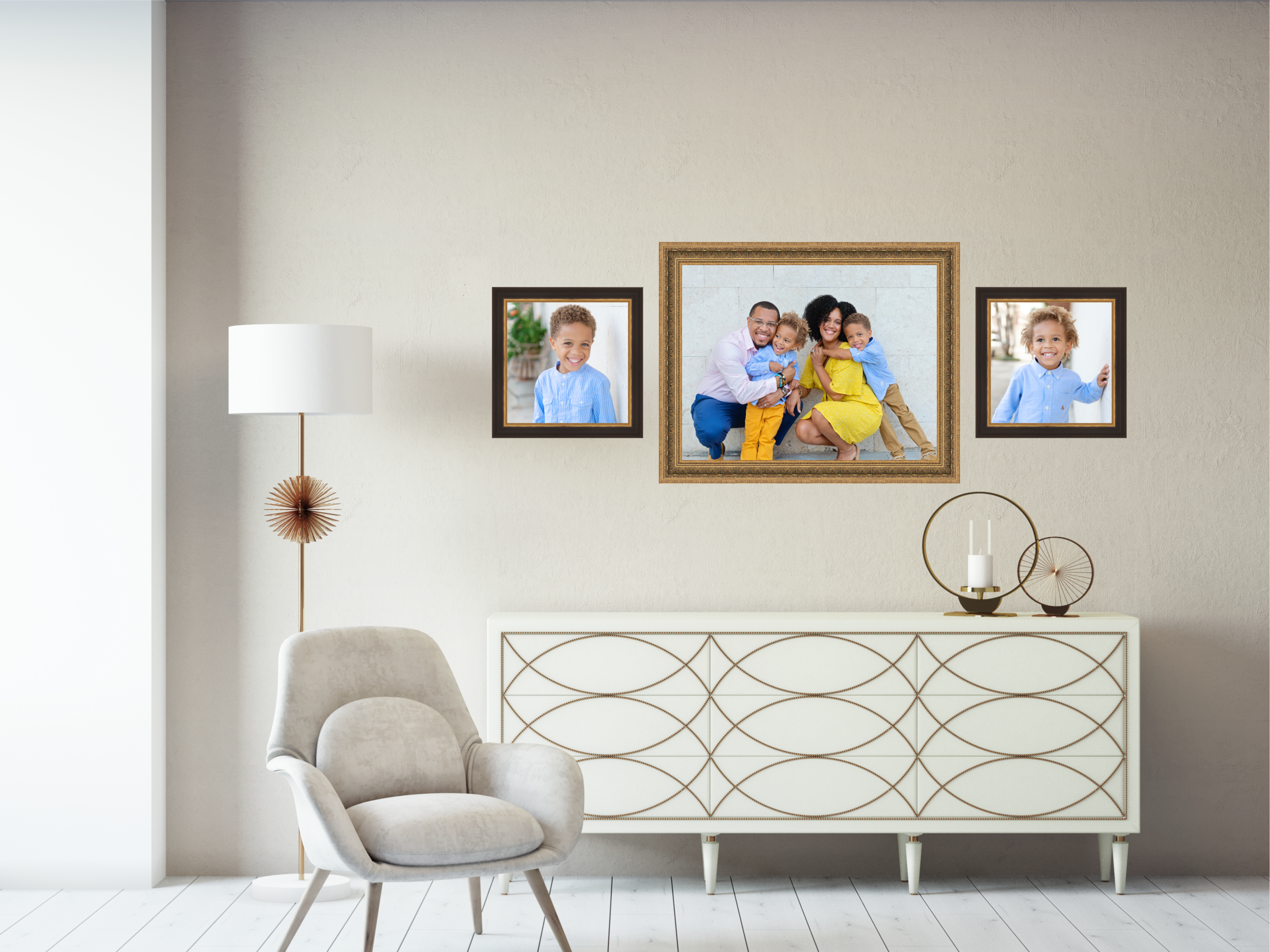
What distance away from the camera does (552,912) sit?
260 centimetres

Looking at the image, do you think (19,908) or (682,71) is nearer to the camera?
(19,908)

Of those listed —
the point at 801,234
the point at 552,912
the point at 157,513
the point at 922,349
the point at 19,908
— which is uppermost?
the point at 801,234

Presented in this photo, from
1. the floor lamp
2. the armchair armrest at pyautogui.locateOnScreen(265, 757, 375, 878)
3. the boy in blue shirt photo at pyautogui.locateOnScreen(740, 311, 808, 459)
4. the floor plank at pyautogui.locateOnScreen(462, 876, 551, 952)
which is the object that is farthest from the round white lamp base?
the boy in blue shirt photo at pyautogui.locateOnScreen(740, 311, 808, 459)

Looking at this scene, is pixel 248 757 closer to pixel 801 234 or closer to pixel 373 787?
pixel 373 787

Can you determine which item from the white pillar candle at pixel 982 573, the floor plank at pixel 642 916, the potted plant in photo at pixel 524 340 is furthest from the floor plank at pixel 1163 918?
the potted plant in photo at pixel 524 340

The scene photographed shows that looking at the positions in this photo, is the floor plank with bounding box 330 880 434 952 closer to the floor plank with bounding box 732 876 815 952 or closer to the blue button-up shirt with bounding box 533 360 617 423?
the floor plank with bounding box 732 876 815 952

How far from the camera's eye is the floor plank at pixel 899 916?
2.88 m

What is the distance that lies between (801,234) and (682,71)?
2.10 ft

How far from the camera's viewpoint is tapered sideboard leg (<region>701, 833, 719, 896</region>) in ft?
10.6

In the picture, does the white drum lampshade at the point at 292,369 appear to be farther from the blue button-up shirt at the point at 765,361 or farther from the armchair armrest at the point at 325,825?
the blue button-up shirt at the point at 765,361

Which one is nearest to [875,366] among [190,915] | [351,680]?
[351,680]

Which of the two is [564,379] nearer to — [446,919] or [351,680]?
[351,680]

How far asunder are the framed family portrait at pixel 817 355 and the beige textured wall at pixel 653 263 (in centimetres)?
6

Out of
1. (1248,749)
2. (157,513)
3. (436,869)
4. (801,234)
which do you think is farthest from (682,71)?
(1248,749)
